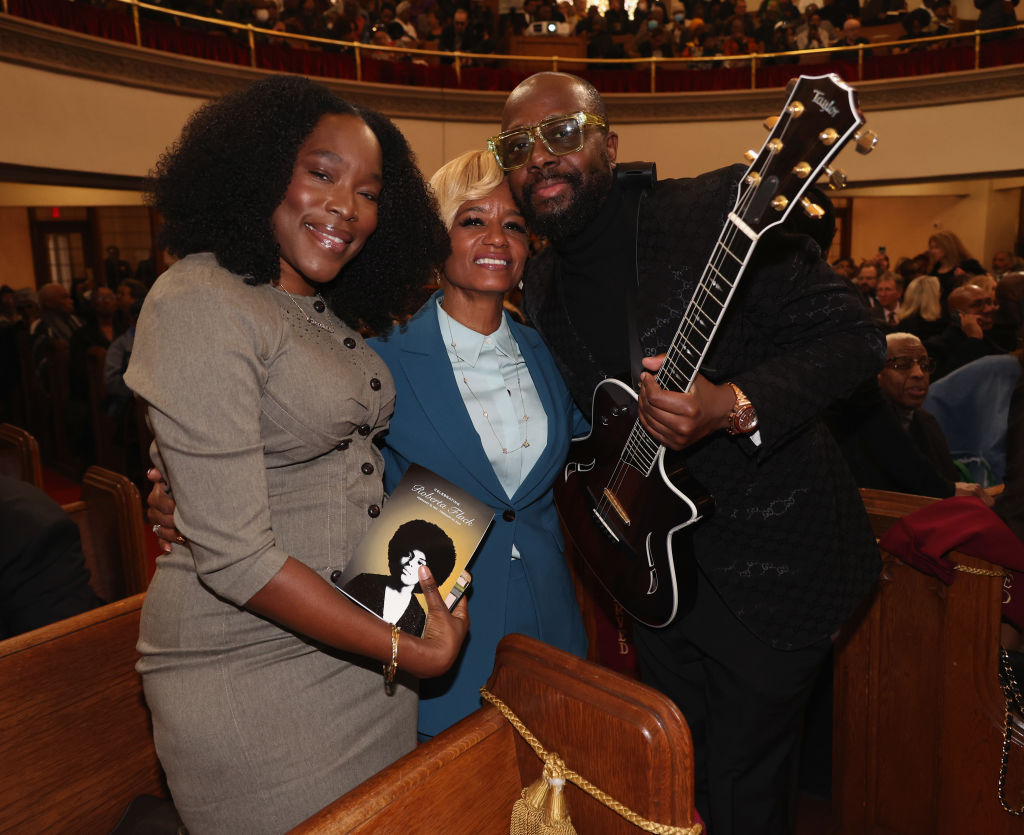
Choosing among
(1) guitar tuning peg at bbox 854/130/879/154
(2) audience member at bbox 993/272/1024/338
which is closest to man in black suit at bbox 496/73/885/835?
(1) guitar tuning peg at bbox 854/130/879/154

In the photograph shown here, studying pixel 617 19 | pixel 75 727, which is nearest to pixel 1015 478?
pixel 75 727

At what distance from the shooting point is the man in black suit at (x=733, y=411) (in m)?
1.60

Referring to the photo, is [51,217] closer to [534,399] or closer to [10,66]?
[10,66]

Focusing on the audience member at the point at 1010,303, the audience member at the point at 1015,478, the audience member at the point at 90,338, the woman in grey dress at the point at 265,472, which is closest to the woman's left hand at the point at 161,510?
the woman in grey dress at the point at 265,472

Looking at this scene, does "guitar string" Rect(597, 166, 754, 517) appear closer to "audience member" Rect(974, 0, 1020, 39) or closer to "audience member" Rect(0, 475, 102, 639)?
"audience member" Rect(0, 475, 102, 639)

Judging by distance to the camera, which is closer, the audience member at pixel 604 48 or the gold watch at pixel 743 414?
the gold watch at pixel 743 414

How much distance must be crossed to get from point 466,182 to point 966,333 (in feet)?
12.6

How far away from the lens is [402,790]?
109 cm

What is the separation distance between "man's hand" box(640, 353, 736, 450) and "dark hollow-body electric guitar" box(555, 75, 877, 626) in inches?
1.9

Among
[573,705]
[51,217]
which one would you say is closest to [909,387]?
[573,705]

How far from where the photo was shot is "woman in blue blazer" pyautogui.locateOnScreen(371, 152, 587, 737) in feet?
5.89

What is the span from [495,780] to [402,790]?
203 mm

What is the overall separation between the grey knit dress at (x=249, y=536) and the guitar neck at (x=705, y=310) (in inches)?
24.0

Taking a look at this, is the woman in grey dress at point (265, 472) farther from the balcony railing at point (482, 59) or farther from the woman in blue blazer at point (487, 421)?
the balcony railing at point (482, 59)
